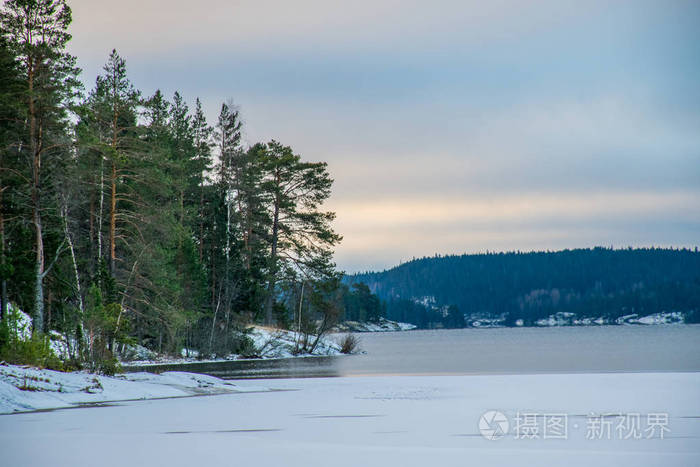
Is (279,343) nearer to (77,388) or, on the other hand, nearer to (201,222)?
(201,222)

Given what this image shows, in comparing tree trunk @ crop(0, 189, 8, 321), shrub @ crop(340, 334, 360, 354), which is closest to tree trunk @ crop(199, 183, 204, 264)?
shrub @ crop(340, 334, 360, 354)

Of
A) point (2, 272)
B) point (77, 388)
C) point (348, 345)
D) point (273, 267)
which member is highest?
point (273, 267)

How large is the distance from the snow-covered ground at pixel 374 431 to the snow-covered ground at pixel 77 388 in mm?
1102

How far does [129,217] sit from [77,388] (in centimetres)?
1844

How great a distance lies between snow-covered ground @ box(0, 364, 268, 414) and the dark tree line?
101 inches

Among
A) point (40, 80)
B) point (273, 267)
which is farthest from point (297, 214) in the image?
point (40, 80)

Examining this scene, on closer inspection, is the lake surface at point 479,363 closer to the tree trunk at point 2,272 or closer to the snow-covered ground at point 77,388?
the tree trunk at point 2,272

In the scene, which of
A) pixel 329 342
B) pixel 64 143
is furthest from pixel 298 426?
pixel 329 342

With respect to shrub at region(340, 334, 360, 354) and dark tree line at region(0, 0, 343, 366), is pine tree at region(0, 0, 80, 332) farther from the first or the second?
shrub at region(340, 334, 360, 354)

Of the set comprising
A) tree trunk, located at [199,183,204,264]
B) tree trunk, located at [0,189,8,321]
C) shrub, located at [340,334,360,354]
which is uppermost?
tree trunk, located at [199,183,204,264]

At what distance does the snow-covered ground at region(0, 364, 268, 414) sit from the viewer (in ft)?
45.6

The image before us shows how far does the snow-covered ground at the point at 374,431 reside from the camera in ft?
27.4

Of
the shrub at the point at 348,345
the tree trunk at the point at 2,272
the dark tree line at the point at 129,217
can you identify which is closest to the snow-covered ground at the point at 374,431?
the dark tree line at the point at 129,217

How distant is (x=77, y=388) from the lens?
52.3 ft
